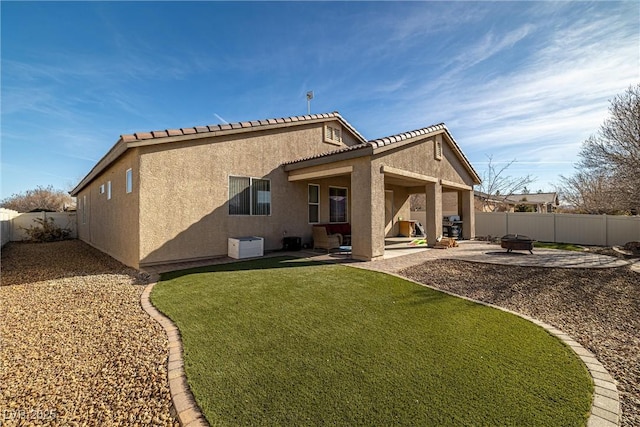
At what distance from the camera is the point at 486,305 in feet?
19.4

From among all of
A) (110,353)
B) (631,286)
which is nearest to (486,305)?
(631,286)

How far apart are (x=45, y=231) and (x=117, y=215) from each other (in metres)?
15.0

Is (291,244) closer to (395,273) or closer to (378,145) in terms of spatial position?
(395,273)

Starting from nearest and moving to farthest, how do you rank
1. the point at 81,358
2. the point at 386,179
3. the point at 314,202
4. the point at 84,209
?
1. the point at 81,358
2. the point at 314,202
3. the point at 386,179
4. the point at 84,209

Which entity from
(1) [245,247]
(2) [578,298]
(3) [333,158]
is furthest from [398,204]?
(2) [578,298]

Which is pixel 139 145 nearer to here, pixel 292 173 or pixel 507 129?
pixel 292 173

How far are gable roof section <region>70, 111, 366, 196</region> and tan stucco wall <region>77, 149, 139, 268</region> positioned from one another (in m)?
0.38

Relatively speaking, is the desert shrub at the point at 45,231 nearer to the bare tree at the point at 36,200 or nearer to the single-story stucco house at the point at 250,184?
the single-story stucco house at the point at 250,184

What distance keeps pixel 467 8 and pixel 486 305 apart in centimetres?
965

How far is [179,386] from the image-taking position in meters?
3.14

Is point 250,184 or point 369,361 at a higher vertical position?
point 250,184

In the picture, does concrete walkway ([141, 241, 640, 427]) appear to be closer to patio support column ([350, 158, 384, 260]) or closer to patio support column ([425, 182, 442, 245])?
patio support column ([350, 158, 384, 260])

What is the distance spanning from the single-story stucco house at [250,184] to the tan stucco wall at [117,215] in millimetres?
44

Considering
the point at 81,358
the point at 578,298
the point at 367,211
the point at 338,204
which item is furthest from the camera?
the point at 338,204
